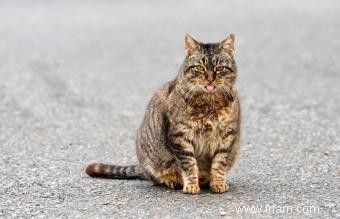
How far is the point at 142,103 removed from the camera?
12055mm

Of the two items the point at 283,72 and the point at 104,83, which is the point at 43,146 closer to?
the point at 104,83

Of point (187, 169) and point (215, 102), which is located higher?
point (215, 102)

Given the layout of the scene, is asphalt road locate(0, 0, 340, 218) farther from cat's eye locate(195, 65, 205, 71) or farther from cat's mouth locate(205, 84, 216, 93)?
cat's eye locate(195, 65, 205, 71)

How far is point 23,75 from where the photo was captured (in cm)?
1435

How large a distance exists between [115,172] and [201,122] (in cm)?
124

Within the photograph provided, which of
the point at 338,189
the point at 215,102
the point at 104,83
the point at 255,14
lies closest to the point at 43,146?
the point at 215,102

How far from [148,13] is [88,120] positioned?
1436 cm

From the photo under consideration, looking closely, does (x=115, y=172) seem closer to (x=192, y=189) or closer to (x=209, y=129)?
(x=192, y=189)

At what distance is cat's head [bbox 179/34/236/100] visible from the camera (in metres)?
6.39

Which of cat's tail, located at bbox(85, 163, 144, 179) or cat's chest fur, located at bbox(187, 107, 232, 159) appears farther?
cat's tail, located at bbox(85, 163, 144, 179)

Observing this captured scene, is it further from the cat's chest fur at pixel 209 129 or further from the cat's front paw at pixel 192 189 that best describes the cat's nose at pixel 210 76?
the cat's front paw at pixel 192 189

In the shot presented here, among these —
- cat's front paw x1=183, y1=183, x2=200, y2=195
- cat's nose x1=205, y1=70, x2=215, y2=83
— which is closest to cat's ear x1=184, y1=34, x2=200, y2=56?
cat's nose x1=205, y1=70, x2=215, y2=83

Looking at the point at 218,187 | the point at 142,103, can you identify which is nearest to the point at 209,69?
A: the point at 218,187

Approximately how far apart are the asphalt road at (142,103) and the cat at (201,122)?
22 cm
